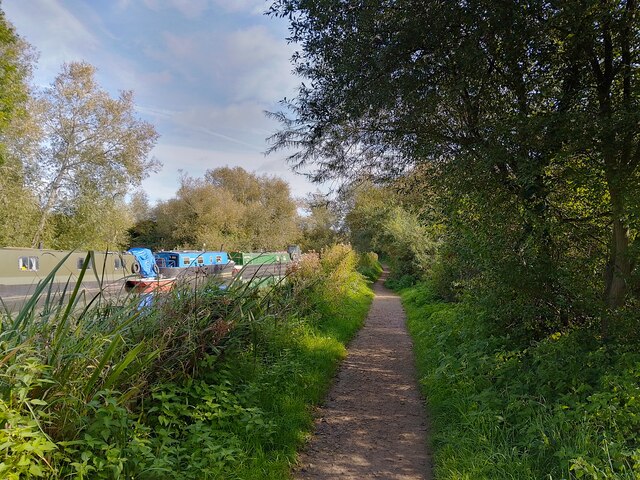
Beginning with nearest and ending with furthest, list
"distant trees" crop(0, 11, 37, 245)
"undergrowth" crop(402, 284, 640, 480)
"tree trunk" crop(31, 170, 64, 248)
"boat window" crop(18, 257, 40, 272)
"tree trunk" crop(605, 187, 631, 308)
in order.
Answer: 1. "undergrowth" crop(402, 284, 640, 480)
2. "tree trunk" crop(605, 187, 631, 308)
3. "boat window" crop(18, 257, 40, 272)
4. "distant trees" crop(0, 11, 37, 245)
5. "tree trunk" crop(31, 170, 64, 248)

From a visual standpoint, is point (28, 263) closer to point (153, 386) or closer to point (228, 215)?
point (153, 386)

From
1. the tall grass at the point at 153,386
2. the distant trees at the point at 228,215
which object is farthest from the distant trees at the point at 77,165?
the tall grass at the point at 153,386

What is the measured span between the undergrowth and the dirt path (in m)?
0.24

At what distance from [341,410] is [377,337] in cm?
425

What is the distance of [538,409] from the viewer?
10.7 feet

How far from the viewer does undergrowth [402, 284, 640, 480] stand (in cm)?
255

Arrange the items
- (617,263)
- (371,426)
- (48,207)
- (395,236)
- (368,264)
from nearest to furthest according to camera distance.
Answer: (617,263) < (371,426) < (48,207) < (395,236) < (368,264)

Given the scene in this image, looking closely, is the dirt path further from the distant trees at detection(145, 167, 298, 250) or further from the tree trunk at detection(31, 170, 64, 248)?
the distant trees at detection(145, 167, 298, 250)

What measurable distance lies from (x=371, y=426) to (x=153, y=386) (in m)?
2.29

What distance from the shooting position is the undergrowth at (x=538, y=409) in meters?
2.55

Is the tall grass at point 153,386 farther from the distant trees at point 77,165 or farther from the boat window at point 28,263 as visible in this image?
the distant trees at point 77,165

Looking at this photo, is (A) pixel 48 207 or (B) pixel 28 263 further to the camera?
(A) pixel 48 207

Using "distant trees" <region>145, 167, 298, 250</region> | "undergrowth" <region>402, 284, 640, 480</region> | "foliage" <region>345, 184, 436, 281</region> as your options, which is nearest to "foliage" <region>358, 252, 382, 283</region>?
"foliage" <region>345, 184, 436, 281</region>

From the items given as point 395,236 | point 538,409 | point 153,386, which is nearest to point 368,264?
point 395,236
